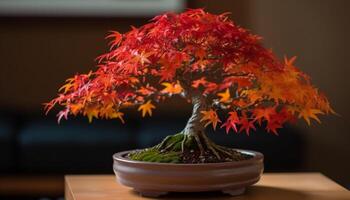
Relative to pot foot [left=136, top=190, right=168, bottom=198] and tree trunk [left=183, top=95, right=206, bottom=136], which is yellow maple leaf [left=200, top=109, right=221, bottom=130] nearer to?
tree trunk [left=183, top=95, right=206, bottom=136]

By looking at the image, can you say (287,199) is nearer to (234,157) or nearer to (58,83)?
(234,157)

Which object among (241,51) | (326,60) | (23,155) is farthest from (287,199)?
(326,60)

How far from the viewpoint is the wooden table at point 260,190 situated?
1567 mm

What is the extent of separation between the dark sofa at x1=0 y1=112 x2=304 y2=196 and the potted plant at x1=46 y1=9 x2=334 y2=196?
895 millimetres

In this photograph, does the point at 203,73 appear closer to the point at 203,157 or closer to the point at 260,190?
the point at 203,157

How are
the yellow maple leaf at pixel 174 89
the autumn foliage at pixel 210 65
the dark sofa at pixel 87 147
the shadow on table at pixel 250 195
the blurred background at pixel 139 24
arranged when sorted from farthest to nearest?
1. the blurred background at pixel 139 24
2. the dark sofa at pixel 87 147
3. the yellow maple leaf at pixel 174 89
4. the shadow on table at pixel 250 195
5. the autumn foliage at pixel 210 65

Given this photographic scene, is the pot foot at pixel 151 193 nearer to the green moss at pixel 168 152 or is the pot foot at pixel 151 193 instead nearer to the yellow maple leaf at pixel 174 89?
the green moss at pixel 168 152

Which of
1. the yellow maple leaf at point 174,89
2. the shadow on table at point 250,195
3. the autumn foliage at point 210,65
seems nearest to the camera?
the autumn foliage at point 210,65

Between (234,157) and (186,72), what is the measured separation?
22 cm

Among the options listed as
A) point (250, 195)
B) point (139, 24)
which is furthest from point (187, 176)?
point (139, 24)

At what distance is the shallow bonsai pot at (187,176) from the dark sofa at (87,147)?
935mm

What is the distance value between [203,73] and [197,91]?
1.9 inches

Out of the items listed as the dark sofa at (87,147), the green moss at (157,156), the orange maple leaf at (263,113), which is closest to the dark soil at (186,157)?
the green moss at (157,156)

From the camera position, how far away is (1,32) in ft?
10.2
